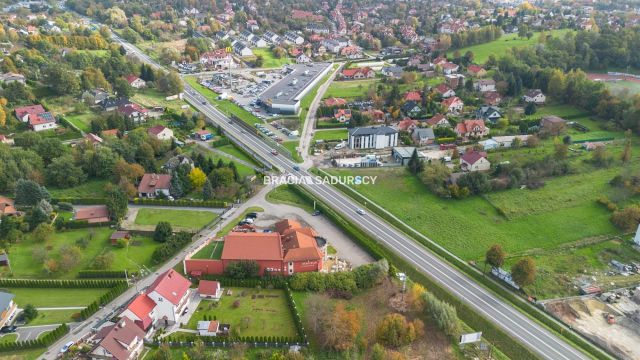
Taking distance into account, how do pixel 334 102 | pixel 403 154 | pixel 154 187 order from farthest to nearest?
pixel 334 102 < pixel 403 154 < pixel 154 187

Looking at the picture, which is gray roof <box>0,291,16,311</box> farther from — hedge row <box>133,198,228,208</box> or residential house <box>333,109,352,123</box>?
residential house <box>333,109,352,123</box>

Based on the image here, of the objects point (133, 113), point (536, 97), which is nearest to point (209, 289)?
point (133, 113)

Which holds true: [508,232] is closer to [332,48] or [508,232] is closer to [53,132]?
[53,132]

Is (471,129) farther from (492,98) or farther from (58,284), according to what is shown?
(58,284)

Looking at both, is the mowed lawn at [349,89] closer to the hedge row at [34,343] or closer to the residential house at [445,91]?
the residential house at [445,91]

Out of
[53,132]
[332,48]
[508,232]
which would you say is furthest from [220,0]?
[508,232]

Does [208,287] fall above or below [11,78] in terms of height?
below

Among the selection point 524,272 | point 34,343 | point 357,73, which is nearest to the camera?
point 34,343
